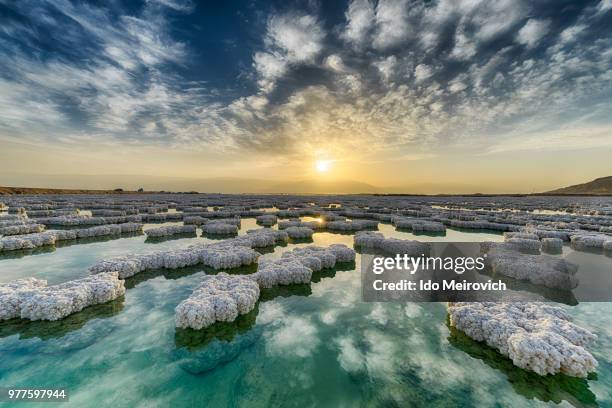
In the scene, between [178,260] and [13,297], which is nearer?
[13,297]

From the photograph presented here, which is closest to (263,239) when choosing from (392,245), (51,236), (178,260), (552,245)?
(178,260)

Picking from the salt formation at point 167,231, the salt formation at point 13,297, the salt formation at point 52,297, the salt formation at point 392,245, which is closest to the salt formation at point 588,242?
the salt formation at point 392,245

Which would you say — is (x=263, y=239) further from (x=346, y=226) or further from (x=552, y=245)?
(x=552, y=245)

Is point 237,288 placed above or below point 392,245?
above

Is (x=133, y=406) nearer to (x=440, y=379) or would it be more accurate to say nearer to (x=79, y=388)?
(x=79, y=388)

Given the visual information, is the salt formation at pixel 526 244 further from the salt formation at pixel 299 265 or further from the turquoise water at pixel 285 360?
the salt formation at pixel 299 265

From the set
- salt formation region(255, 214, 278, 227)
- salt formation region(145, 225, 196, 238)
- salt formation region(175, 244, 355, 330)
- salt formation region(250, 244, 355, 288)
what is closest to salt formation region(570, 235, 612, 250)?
salt formation region(250, 244, 355, 288)
